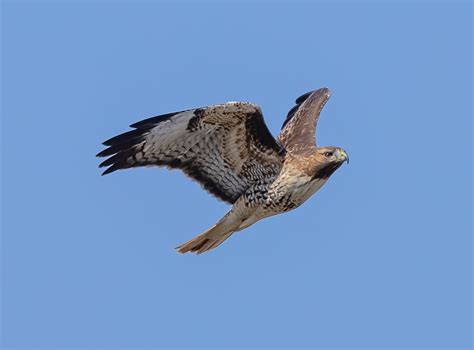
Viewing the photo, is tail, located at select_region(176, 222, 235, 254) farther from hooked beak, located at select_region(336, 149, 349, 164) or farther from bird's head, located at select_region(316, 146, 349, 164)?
hooked beak, located at select_region(336, 149, 349, 164)

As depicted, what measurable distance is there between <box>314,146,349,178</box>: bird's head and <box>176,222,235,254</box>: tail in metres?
1.27

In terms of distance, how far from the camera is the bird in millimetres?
12375

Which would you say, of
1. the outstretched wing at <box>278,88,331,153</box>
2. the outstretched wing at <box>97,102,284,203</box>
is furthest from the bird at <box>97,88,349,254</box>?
the outstretched wing at <box>278,88,331,153</box>

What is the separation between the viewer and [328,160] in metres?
12.9

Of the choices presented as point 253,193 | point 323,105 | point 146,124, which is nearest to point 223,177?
point 253,193

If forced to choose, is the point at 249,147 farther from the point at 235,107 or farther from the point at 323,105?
the point at 323,105

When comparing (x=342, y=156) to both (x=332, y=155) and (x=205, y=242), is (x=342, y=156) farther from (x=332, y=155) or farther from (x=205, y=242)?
(x=205, y=242)

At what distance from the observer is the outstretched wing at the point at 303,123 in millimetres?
13867

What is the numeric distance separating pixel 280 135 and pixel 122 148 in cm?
277

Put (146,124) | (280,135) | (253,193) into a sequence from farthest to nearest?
(280,135), (253,193), (146,124)

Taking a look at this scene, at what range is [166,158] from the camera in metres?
12.7

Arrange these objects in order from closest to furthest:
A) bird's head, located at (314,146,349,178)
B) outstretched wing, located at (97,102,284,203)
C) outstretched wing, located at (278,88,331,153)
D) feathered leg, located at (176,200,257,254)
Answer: outstretched wing, located at (97,102,284,203) → bird's head, located at (314,146,349,178) → feathered leg, located at (176,200,257,254) → outstretched wing, located at (278,88,331,153)

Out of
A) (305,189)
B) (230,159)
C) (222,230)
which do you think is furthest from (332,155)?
(222,230)

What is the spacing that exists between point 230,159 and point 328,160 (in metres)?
1.08
